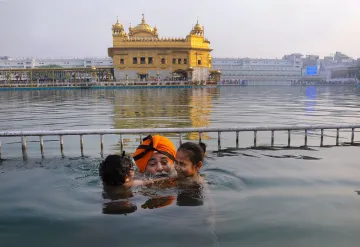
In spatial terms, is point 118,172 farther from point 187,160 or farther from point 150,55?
point 150,55

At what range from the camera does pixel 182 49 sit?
59.6 meters

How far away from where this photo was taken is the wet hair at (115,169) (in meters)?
4.22

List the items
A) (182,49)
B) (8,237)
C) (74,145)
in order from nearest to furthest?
(8,237) → (74,145) → (182,49)

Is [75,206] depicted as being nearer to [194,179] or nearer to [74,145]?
[194,179]

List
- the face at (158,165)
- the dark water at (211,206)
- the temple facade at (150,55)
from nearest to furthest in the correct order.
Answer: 1. the dark water at (211,206)
2. the face at (158,165)
3. the temple facade at (150,55)

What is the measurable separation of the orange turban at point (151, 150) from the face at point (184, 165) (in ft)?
1.22

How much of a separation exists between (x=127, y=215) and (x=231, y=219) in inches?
44.6

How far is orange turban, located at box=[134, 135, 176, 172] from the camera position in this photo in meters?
4.95

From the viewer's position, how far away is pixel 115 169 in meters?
4.25

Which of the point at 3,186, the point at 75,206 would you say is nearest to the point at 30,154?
the point at 3,186

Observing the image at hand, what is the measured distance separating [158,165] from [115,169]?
0.80 meters

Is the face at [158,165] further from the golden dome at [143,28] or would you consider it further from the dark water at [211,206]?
the golden dome at [143,28]

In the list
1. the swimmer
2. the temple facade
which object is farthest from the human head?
the temple facade

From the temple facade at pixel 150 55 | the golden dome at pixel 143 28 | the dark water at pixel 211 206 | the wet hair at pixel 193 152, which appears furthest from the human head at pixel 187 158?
the golden dome at pixel 143 28
